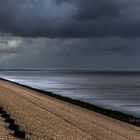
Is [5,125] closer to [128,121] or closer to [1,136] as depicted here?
[1,136]

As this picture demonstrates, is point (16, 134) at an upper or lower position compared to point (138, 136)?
upper

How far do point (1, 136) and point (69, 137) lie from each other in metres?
A: 4.07

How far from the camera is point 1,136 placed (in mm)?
15094

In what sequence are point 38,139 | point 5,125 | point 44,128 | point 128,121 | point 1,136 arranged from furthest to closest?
point 128,121 → point 44,128 → point 5,125 → point 38,139 → point 1,136

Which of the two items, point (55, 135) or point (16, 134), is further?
point (55, 135)

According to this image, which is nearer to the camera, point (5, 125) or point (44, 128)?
point (5, 125)

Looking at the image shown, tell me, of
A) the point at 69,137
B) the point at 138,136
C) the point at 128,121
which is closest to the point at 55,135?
the point at 69,137

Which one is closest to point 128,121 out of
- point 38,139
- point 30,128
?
point 30,128

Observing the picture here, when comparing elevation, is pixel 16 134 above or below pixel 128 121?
above

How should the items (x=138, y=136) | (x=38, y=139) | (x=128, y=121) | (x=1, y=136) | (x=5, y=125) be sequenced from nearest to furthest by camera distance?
1. (x=1, y=136)
2. (x=38, y=139)
3. (x=5, y=125)
4. (x=138, y=136)
5. (x=128, y=121)

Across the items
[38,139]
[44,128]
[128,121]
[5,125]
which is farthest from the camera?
[128,121]

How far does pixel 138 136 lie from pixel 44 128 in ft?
21.7

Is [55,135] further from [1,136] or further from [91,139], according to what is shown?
[1,136]

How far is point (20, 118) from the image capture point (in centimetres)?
2242
